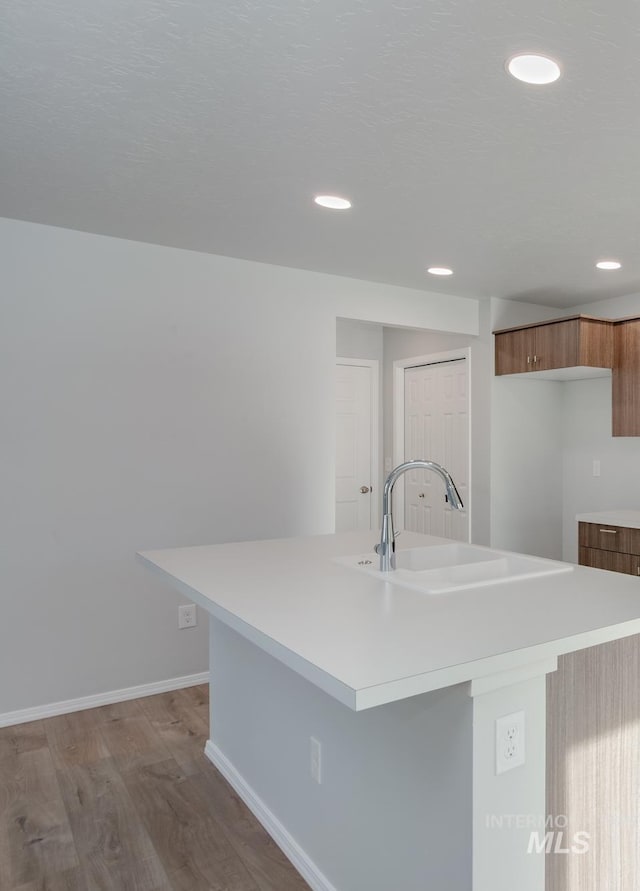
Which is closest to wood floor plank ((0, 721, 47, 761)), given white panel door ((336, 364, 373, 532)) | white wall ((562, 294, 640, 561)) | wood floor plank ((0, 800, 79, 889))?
wood floor plank ((0, 800, 79, 889))

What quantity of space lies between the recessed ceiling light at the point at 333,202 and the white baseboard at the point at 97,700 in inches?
99.7

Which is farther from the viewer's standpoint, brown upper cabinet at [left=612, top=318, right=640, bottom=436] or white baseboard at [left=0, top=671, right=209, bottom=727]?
brown upper cabinet at [left=612, top=318, right=640, bottom=436]

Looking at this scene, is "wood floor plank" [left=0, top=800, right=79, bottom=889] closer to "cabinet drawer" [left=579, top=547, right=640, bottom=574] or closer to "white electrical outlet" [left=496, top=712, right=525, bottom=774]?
"white electrical outlet" [left=496, top=712, right=525, bottom=774]

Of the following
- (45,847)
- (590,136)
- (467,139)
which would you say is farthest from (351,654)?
(590,136)

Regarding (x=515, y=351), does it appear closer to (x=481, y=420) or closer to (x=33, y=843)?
(x=481, y=420)

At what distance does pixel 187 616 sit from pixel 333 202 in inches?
89.1

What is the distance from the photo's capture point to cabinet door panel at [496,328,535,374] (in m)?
4.30

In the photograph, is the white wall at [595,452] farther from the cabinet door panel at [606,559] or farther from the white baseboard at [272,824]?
the white baseboard at [272,824]

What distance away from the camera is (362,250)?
11.0ft

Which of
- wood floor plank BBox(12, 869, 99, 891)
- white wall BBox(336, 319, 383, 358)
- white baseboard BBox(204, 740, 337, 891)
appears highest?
white wall BBox(336, 319, 383, 358)

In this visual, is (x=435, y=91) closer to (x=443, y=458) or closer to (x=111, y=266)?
(x=111, y=266)

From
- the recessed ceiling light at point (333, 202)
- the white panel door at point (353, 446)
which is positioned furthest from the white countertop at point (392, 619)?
the white panel door at point (353, 446)

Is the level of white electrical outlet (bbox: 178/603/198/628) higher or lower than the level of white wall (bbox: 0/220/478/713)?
lower

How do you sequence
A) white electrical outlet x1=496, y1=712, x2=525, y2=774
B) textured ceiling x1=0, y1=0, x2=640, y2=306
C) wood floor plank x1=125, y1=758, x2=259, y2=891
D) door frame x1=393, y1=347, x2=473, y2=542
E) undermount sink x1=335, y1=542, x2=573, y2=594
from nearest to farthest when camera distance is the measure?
white electrical outlet x1=496, y1=712, x2=525, y2=774, textured ceiling x1=0, y1=0, x2=640, y2=306, undermount sink x1=335, y1=542, x2=573, y2=594, wood floor plank x1=125, y1=758, x2=259, y2=891, door frame x1=393, y1=347, x2=473, y2=542
